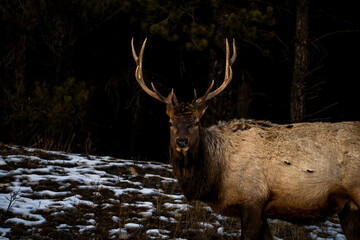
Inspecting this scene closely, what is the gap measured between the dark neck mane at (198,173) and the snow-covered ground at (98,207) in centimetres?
61

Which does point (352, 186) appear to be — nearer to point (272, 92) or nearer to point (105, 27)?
point (272, 92)

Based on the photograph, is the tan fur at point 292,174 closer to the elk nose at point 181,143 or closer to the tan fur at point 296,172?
the tan fur at point 296,172

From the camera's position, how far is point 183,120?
505 cm

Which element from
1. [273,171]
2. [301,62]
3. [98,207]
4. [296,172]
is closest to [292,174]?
[296,172]

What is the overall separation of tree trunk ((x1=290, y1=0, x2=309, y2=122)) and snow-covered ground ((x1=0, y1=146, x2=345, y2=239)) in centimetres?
225

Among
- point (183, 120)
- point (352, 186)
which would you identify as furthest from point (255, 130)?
point (352, 186)

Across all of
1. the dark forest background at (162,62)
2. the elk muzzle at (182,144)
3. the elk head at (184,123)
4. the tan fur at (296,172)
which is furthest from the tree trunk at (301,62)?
the elk muzzle at (182,144)

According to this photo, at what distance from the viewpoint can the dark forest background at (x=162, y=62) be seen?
30.9 feet

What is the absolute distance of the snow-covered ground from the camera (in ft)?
16.3

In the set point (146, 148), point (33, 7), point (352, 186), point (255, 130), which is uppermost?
point (33, 7)

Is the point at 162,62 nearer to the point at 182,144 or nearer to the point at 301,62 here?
the point at 301,62

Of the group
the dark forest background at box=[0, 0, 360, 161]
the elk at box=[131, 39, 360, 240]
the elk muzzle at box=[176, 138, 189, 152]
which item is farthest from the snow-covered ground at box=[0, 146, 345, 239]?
the dark forest background at box=[0, 0, 360, 161]

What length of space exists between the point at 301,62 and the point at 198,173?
3.96 metres

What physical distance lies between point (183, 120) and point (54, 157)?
3642 millimetres
